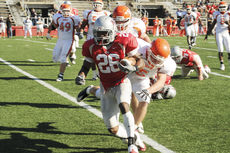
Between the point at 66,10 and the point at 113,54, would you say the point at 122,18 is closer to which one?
the point at 113,54

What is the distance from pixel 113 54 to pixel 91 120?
1563 mm

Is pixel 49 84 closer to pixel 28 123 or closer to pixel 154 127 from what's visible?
pixel 28 123

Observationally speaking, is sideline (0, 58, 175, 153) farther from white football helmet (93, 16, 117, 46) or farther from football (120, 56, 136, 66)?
white football helmet (93, 16, 117, 46)

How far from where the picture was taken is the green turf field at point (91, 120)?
12.0ft

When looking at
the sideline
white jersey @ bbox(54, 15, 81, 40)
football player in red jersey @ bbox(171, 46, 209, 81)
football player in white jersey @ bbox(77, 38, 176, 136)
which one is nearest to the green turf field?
the sideline

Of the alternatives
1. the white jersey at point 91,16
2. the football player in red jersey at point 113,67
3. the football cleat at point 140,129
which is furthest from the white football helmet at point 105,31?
the white jersey at point 91,16

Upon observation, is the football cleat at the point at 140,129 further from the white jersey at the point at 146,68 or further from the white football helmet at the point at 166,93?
the white football helmet at the point at 166,93

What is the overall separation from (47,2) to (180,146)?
29164mm

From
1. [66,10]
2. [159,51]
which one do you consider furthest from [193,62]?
[159,51]

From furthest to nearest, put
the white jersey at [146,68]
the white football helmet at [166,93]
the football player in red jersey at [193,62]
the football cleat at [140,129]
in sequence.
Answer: the football player in red jersey at [193,62] < the white football helmet at [166,93] < the football cleat at [140,129] < the white jersey at [146,68]

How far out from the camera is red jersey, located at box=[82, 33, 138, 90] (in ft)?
11.0

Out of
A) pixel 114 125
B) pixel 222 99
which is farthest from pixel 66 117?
pixel 222 99

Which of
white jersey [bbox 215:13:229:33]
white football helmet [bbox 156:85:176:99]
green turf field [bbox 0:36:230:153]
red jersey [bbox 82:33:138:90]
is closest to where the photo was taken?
red jersey [bbox 82:33:138:90]

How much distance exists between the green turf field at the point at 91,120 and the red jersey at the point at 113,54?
858mm
